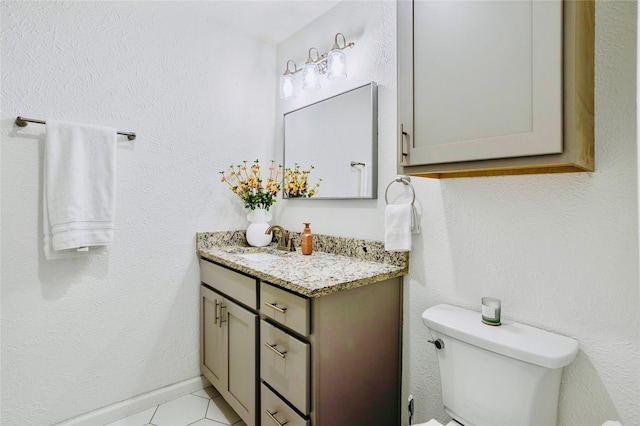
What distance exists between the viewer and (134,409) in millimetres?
1788

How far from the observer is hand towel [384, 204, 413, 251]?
4.60 feet

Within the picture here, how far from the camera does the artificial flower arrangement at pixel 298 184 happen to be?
205 centimetres

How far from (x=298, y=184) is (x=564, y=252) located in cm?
145

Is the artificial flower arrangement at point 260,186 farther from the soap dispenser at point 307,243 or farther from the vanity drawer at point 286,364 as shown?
the vanity drawer at point 286,364

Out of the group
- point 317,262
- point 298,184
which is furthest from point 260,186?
point 317,262

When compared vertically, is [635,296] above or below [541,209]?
below

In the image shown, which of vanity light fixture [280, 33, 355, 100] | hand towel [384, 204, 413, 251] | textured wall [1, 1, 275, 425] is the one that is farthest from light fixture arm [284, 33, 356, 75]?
hand towel [384, 204, 413, 251]

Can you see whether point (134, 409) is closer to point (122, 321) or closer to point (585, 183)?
point (122, 321)

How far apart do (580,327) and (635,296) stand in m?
0.18

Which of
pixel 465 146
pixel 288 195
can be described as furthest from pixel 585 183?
pixel 288 195

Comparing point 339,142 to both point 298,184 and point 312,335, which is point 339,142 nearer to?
point 298,184

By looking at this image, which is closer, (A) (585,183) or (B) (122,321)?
(A) (585,183)

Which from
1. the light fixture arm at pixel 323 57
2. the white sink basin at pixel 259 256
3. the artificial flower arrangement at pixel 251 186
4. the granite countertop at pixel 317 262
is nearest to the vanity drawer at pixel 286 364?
the granite countertop at pixel 317 262

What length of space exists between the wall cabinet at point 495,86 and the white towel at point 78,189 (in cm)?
146
